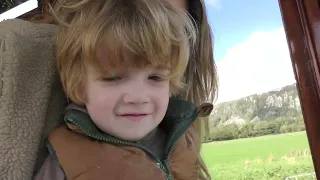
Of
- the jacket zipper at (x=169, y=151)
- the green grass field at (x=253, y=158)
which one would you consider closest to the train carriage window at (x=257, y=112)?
the green grass field at (x=253, y=158)

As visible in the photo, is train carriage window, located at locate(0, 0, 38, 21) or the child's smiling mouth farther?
train carriage window, located at locate(0, 0, 38, 21)

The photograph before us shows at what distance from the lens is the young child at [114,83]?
25.7 inches

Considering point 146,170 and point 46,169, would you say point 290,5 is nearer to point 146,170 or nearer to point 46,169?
point 146,170

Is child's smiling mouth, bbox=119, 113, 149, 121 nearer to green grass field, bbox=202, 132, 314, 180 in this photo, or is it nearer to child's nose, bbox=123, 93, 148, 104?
child's nose, bbox=123, 93, 148, 104

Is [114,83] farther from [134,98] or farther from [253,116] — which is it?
[253,116]

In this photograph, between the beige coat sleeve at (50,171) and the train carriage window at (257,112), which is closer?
the beige coat sleeve at (50,171)

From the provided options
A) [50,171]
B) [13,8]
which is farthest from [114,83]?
[13,8]

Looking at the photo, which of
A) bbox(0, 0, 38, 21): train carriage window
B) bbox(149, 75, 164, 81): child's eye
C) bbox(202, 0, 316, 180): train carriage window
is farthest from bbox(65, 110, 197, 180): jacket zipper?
bbox(0, 0, 38, 21): train carriage window

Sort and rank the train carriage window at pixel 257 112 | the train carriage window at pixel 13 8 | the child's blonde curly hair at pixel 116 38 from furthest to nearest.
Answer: the train carriage window at pixel 13 8, the train carriage window at pixel 257 112, the child's blonde curly hair at pixel 116 38

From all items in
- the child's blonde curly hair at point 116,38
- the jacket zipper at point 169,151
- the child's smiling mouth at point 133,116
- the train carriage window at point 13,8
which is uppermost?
the train carriage window at point 13,8

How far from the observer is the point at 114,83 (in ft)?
2.19

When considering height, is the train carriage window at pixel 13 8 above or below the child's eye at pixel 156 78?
above

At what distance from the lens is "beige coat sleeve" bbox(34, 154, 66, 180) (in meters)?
0.66

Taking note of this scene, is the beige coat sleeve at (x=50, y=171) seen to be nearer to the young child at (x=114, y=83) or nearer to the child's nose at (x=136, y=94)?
the young child at (x=114, y=83)
